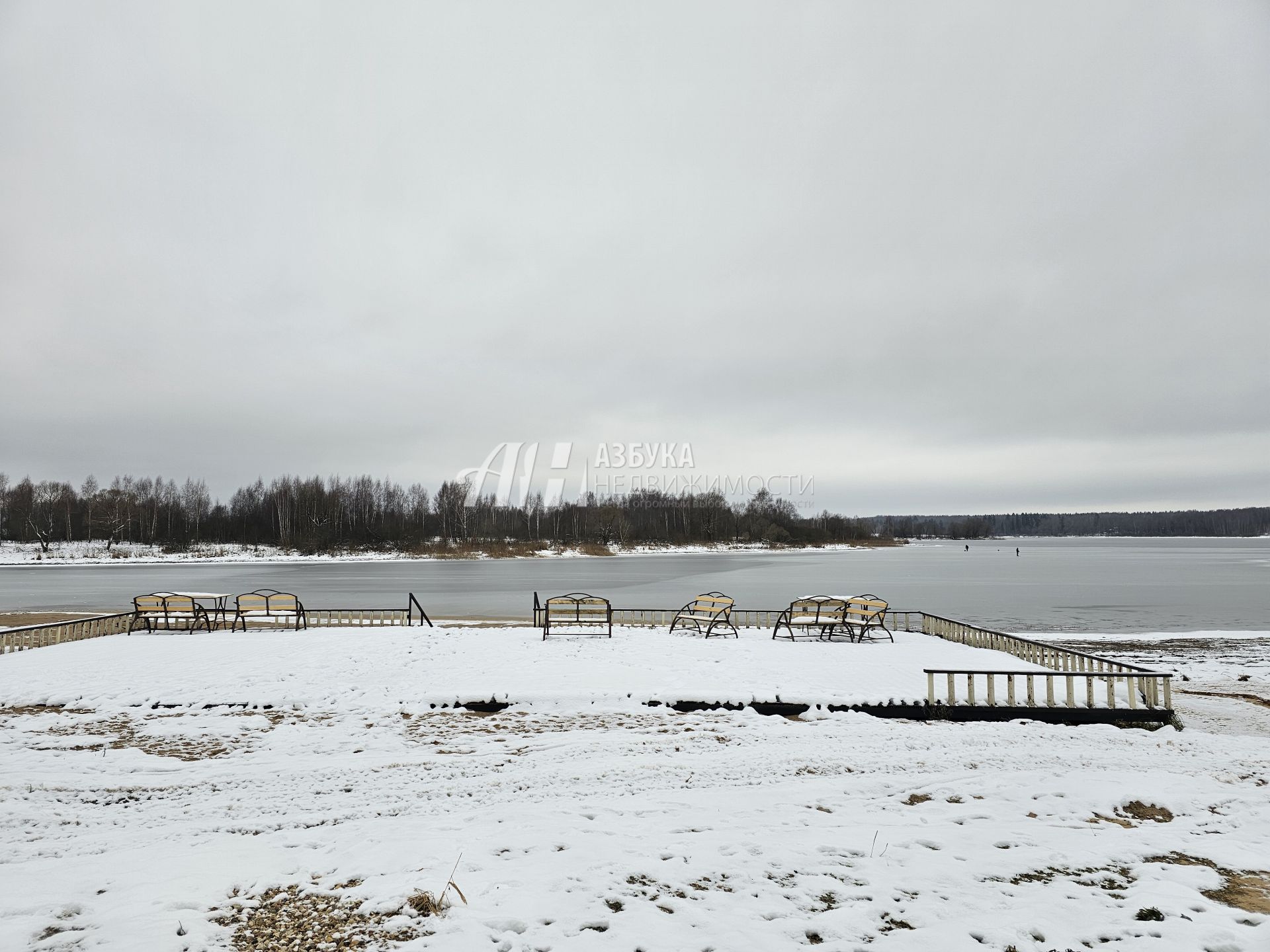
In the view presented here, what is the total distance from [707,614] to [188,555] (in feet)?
306

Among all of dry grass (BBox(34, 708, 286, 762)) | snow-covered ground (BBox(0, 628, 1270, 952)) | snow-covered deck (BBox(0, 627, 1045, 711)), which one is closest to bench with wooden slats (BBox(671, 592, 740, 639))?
snow-covered deck (BBox(0, 627, 1045, 711))

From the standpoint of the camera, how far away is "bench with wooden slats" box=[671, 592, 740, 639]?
14.7m

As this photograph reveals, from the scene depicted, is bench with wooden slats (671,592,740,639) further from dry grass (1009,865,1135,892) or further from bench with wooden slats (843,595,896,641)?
dry grass (1009,865,1135,892)

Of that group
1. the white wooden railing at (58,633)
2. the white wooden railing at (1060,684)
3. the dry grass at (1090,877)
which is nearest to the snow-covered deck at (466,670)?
the white wooden railing at (1060,684)

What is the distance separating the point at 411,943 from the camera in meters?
3.48

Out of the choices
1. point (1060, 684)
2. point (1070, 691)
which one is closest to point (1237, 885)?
point (1070, 691)

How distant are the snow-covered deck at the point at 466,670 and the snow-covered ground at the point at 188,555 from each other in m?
75.6

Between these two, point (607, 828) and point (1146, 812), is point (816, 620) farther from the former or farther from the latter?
point (607, 828)

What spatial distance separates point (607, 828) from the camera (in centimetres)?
492

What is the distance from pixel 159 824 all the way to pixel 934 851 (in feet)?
18.0

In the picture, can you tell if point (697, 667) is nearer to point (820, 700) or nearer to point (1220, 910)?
point (820, 700)

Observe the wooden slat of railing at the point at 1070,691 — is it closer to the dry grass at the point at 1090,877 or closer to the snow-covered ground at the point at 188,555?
the dry grass at the point at 1090,877

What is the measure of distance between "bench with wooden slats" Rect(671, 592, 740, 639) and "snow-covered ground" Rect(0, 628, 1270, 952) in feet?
18.4

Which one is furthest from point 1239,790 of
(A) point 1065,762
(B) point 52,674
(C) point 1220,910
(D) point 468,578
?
(D) point 468,578
